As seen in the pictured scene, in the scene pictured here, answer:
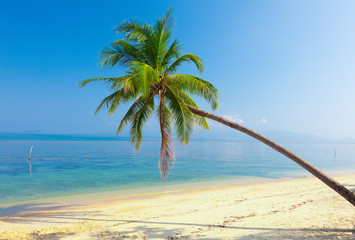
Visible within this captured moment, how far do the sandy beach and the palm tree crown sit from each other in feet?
6.19

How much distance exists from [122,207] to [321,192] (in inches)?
352

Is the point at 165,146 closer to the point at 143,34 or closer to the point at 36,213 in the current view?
the point at 143,34

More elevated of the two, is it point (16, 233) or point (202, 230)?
point (202, 230)

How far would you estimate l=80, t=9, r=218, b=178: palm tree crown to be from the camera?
789 cm

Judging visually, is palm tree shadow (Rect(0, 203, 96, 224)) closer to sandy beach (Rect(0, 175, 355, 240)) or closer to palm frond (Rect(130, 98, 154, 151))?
sandy beach (Rect(0, 175, 355, 240))

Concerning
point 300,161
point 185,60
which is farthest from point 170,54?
point 300,161

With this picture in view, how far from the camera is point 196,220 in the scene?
24.5 ft

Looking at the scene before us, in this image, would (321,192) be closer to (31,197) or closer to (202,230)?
(202,230)

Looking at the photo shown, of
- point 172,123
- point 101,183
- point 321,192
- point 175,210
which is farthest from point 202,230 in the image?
point 101,183

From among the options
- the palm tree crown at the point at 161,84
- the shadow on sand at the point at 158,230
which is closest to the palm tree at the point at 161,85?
the palm tree crown at the point at 161,84

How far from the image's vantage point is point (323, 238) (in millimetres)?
5516

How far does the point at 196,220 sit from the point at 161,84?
4.36 metres

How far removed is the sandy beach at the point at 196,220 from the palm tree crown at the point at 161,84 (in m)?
1.89

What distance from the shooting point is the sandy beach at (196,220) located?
6.17m
